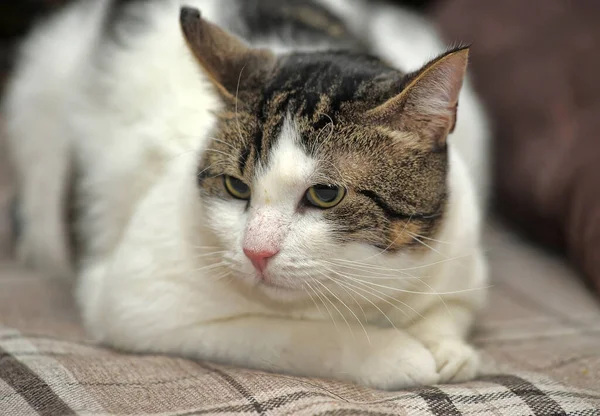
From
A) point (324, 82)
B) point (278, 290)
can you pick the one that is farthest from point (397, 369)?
point (324, 82)

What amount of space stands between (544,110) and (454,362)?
136 centimetres

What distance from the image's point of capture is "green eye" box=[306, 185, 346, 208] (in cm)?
131

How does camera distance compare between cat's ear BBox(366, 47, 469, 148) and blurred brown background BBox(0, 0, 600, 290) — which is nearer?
cat's ear BBox(366, 47, 469, 148)

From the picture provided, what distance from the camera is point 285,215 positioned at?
4.26ft

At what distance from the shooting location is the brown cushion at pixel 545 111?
2.22m

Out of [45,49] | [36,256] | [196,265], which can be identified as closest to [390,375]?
[196,265]

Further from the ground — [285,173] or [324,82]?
[324,82]

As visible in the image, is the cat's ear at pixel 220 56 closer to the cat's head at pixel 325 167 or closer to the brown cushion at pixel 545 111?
the cat's head at pixel 325 167

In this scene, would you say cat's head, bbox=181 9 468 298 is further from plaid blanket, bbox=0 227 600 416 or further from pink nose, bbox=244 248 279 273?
plaid blanket, bbox=0 227 600 416

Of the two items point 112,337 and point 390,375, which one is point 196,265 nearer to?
point 112,337

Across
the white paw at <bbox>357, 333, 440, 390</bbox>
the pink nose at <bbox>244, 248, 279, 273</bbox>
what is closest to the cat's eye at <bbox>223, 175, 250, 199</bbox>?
the pink nose at <bbox>244, 248, 279, 273</bbox>

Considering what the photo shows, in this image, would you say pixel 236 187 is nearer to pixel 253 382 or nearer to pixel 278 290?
pixel 278 290

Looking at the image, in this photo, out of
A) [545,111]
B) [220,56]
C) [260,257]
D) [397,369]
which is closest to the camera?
[260,257]

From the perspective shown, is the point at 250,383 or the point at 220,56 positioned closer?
the point at 250,383
